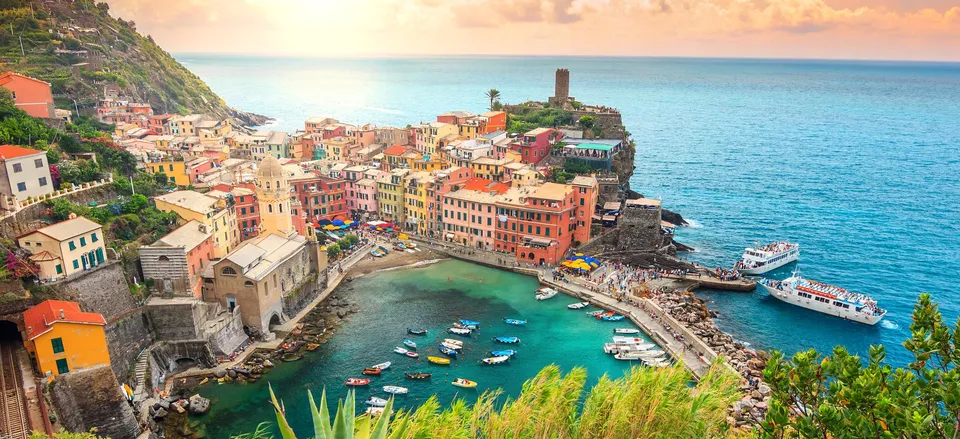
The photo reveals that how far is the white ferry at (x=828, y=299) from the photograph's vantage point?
→ 52906 mm

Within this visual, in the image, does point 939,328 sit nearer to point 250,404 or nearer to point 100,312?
point 250,404

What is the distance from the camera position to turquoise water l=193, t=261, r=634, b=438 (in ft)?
135

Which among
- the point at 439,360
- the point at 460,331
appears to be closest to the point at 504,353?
the point at 460,331

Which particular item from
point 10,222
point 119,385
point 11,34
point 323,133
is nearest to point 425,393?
point 119,385

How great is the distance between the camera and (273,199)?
180 feet

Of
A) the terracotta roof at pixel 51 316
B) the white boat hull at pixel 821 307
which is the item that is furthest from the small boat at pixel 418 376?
the white boat hull at pixel 821 307

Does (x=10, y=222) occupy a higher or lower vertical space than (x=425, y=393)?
higher

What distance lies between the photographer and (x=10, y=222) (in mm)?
41594

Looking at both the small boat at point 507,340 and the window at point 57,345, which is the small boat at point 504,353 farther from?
the window at point 57,345

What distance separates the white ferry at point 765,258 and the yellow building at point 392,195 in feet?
132

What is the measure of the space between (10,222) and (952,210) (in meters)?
112

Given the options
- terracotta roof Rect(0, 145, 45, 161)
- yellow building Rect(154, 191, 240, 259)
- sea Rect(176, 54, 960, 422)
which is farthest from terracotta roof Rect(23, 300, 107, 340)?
sea Rect(176, 54, 960, 422)

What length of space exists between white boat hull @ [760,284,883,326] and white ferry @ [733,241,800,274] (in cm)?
449

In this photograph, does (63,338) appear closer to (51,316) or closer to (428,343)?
(51,316)
